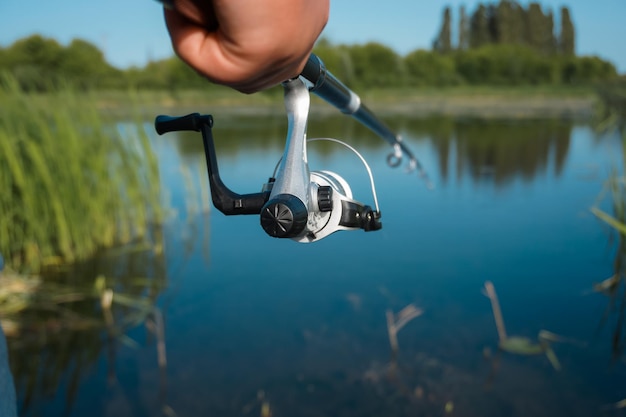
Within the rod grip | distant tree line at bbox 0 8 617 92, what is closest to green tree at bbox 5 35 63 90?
distant tree line at bbox 0 8 617 92

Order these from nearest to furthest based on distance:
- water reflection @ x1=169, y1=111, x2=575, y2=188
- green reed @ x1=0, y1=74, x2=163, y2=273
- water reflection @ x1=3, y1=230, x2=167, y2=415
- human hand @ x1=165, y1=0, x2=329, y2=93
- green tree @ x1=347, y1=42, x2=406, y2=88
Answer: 1. human hand @ x1=165, y1=0, x2=329, y2=93
2. water reflection @ x1=3, y1=230, x2=167, y2=415
3. green reed @ x1=0, y1=74, x2=163, y2=273
4. water reflection @ x1=169, y1=111, x2=575, y2=188
5. green tree @ x1=347, y1=42, x2=406, y2=88

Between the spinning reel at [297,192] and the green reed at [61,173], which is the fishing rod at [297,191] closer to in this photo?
the spinning reel at [297,192]

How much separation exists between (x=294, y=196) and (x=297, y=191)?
1 cm

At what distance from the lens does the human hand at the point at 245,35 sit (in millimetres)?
287

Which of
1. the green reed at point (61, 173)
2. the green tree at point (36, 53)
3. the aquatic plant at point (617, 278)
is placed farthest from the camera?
the green tree at point (36, 53)

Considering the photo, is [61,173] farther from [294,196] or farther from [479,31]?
[479,31]

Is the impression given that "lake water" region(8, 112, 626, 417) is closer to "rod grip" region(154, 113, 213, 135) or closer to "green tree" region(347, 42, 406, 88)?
"rod grip" region(154, 113, 213, 135)

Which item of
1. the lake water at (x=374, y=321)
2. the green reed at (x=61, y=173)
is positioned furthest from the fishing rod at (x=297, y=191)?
the green reed at (x=61, y=173)

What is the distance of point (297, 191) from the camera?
0.46 meters

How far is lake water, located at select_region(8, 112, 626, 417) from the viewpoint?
1.72 m

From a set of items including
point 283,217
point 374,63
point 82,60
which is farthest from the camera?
point 374,63

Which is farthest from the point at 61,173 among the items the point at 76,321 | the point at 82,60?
the point at 82,60

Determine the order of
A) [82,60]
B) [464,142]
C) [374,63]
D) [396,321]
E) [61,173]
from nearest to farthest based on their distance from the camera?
[396,321] < [61,173] < [464,142] < [82,60] < [374,63]

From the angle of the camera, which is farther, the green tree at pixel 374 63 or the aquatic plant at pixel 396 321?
the green tree at pixel 374 63
